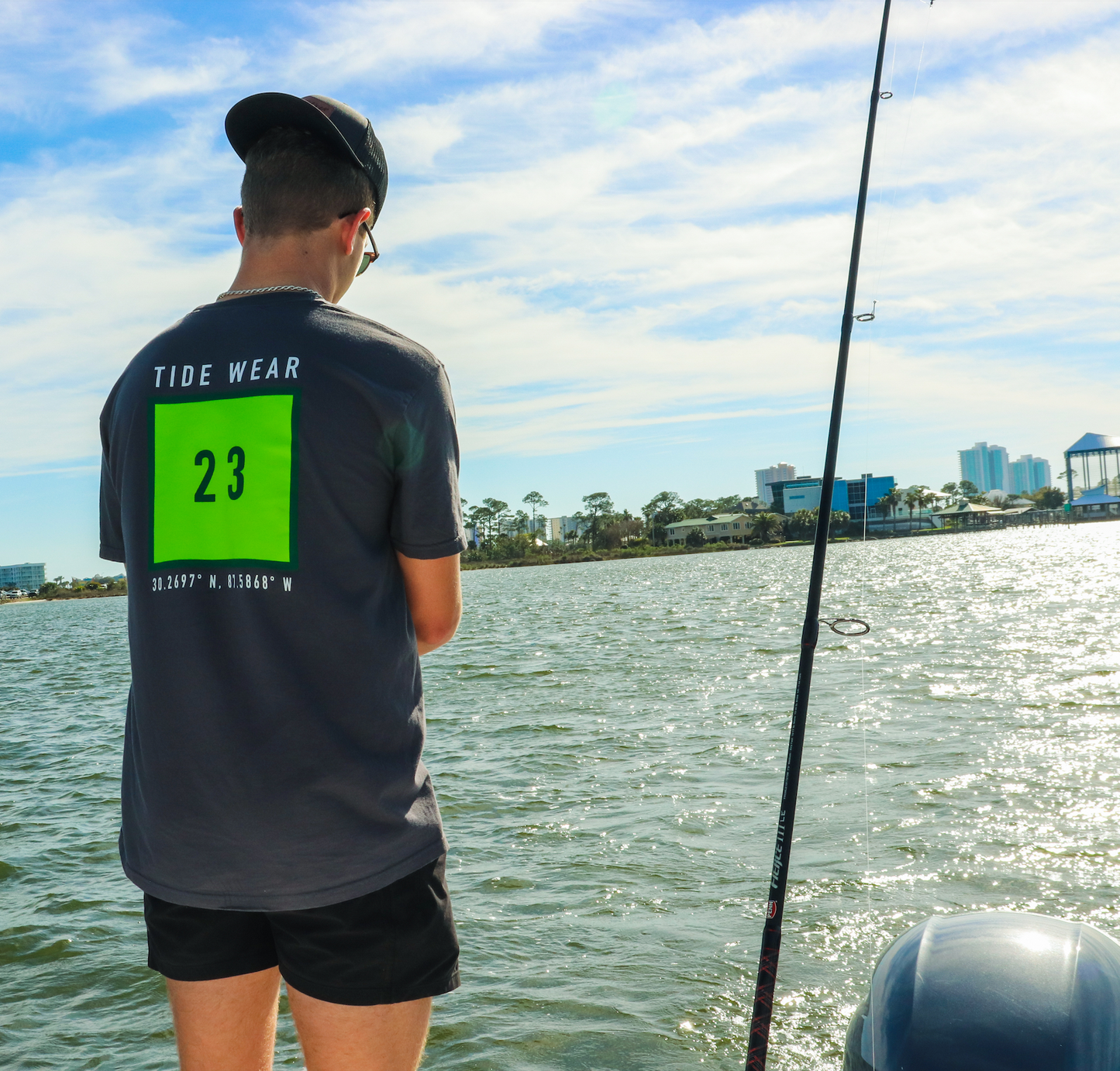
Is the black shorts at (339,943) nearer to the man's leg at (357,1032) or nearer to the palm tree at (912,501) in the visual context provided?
the man's leg at (357,1032)

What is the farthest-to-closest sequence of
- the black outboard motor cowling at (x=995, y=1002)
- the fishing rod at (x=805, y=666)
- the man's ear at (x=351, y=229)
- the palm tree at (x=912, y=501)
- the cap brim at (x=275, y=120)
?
the palm tree at (x=912, y=501) → the fishing rod at (x=805, y=666) → the black outboard motor cowling at (x=995, y=1002) → the man's ear at (x=351, y=229) → the cap brim at (x=275, y=120)

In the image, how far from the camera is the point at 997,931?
88.4 inches

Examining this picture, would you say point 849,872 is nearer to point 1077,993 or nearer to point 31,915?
point 1077,993

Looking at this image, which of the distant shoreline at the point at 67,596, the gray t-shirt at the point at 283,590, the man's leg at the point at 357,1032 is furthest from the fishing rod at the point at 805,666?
the distant shoreline at the point at 67,596

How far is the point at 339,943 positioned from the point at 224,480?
0.75 metres

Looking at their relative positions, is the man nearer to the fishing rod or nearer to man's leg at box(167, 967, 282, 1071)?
man's leg at box(167, 967, 282, 1071)

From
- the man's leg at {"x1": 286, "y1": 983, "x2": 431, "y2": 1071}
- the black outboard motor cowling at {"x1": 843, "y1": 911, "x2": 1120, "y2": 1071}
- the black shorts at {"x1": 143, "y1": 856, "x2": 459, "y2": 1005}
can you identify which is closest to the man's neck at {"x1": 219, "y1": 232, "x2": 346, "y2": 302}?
the black shorts at {"x1": 143, "y1": 856, "x2": 459, "y2": 1005}

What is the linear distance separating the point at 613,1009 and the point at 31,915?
12.7 ft

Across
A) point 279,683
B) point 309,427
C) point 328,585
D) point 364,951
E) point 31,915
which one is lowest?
point 31,915

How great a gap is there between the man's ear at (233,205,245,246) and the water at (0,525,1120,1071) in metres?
3.49

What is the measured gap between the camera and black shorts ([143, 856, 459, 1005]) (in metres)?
1.45

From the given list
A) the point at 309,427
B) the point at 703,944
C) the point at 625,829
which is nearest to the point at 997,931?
the point at 309,427

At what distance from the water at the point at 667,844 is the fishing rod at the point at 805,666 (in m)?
1.53

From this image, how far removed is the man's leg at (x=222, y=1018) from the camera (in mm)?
1581
